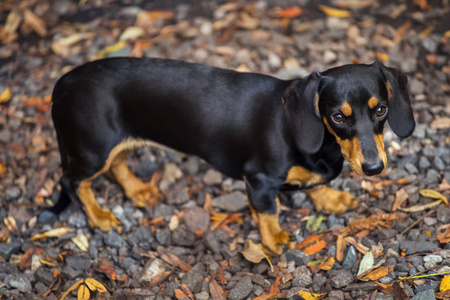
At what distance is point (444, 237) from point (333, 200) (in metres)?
0.91

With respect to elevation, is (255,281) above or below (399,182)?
below

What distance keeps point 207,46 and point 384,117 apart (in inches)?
114

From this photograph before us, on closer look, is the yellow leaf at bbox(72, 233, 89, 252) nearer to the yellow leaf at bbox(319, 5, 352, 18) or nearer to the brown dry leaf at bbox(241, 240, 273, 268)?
the brown dry leaf at bbox(241, 240, 273, 268)

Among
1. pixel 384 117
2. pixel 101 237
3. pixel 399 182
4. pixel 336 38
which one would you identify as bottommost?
pixel 101 237

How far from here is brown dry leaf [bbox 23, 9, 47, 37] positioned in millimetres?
6371

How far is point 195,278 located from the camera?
4047 millimetres

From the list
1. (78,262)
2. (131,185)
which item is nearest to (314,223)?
(131,185)

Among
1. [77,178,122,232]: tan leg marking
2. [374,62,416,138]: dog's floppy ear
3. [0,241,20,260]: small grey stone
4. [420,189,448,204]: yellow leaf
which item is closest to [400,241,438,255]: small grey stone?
[420,189,448,204]: yellow leaf

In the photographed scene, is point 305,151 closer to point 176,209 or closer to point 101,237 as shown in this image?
point 176,209

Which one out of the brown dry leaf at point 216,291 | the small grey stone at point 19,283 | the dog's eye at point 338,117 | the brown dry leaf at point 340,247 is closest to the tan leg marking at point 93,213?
the small grey stone at point 19,283

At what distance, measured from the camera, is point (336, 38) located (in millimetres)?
5875

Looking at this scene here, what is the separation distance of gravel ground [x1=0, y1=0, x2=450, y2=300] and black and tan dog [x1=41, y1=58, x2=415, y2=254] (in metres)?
0.37

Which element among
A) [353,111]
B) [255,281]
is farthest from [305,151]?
[255,281]

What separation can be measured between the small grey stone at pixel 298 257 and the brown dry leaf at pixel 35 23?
407 centimetres
